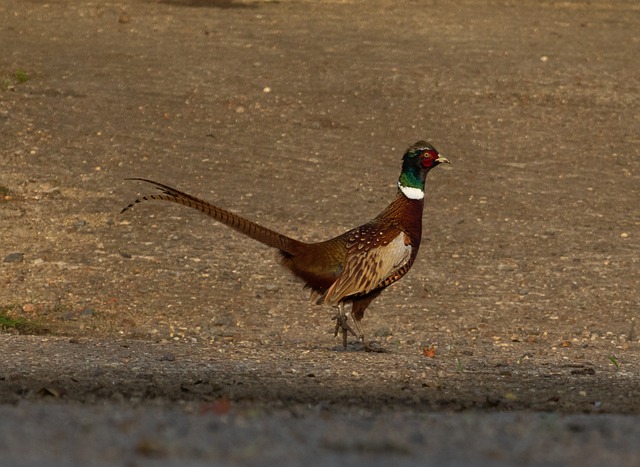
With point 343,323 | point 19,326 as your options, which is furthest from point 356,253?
point 19,326

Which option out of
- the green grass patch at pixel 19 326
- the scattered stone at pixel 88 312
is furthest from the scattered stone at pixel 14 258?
the green grass patch at pixel 19 326

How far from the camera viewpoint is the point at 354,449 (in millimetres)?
4859

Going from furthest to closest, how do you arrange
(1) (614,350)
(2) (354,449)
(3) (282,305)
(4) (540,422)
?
1. (3) (282,305)
2. (1) (614,350)
3. (4) (540,422)
4. (2) (354,449)

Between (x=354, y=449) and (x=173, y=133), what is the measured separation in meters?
9.88

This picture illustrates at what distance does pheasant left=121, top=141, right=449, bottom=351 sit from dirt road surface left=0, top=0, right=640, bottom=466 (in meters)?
A: 0.42

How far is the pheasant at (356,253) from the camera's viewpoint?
894 cm

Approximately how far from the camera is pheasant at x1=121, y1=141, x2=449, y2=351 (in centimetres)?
894

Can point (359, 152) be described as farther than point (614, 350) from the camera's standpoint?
Yes

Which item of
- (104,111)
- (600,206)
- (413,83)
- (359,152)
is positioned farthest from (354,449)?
(413,83)

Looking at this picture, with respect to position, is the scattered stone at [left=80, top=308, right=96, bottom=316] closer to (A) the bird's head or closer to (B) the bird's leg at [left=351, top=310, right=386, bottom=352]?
(B) the bird's leg at [left=351, top=310, right=386, bottom=352]

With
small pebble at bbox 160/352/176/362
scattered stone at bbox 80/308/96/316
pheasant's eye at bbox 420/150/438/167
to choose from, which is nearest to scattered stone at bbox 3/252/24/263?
scattered stone at bbox 80/308/96/316

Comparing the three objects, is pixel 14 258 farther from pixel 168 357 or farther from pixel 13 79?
pixel 13 79

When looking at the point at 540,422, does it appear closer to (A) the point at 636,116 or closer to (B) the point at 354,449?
(B) the point at 354,449

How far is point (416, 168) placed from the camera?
937cm
